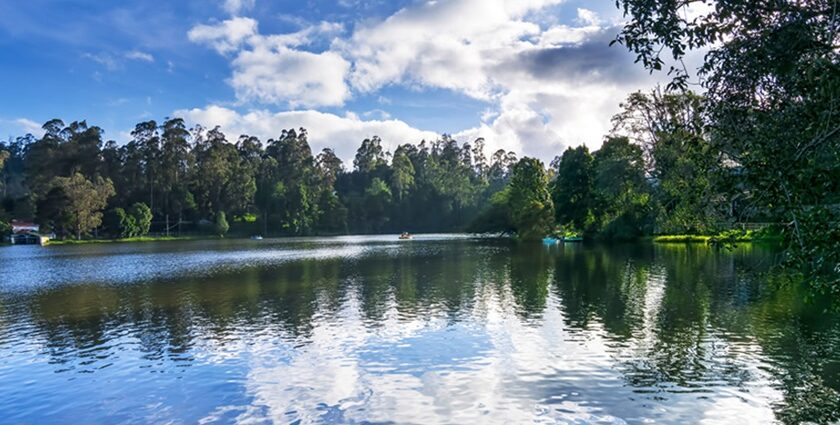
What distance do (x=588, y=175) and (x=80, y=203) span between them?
8875 centimetres

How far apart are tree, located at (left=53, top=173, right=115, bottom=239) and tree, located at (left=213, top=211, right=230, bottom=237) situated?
26.7 meters

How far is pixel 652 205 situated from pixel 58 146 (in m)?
119

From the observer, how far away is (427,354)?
1698 cm

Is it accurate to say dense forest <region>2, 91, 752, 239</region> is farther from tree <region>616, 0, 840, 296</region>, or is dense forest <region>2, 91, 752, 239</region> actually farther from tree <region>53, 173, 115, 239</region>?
tree <region>616, 0, 840, 296</region>

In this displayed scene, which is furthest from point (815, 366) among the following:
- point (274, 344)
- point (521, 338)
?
point (274, 344)

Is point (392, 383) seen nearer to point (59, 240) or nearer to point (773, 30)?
point (773, 30)

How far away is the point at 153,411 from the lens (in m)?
12.6

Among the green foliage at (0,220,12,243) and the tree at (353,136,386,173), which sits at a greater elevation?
the tree at (353,136,386,173)

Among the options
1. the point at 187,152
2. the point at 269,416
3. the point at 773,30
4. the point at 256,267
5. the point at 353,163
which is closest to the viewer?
the point at 773,30

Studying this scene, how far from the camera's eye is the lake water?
12305mm

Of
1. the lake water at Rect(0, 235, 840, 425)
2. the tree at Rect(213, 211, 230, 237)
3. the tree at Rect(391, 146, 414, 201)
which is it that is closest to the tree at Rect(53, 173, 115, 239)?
the tree at Rect(213, 211, 230, 237)

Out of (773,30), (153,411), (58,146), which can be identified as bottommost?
(153,411)

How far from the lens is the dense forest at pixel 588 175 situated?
7.25 m

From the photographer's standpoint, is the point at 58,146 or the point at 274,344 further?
the point at 58,146
